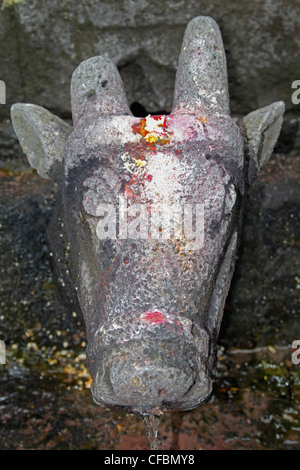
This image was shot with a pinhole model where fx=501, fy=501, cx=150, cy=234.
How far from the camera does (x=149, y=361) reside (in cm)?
128

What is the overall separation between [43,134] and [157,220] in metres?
0.56

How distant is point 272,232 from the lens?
225 centimetres

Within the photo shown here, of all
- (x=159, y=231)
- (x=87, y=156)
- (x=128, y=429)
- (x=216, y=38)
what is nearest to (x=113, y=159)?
(x=87, y=156)

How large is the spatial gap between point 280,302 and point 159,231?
1.15 metres

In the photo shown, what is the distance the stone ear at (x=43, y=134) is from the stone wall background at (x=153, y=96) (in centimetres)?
45

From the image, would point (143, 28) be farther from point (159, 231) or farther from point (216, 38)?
point (159, 231)

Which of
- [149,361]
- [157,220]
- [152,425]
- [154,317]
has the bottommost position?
[152,425]

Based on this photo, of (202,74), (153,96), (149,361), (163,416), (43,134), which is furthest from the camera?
(153,96)

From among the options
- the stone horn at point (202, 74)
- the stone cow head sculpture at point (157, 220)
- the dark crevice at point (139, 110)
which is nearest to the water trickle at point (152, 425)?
the stone cow head sculpture at point (157, 220)

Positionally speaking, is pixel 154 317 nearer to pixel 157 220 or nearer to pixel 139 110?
pixel 157 220

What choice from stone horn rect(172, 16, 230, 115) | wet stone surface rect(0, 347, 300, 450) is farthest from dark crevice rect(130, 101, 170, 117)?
wet stone surface rect(0, 347, 300, 450)

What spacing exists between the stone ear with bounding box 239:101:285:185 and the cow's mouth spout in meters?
0.64

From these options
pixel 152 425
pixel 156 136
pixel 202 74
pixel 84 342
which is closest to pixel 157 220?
pixel 156 136

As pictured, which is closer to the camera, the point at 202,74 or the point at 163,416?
the point at 202,74
